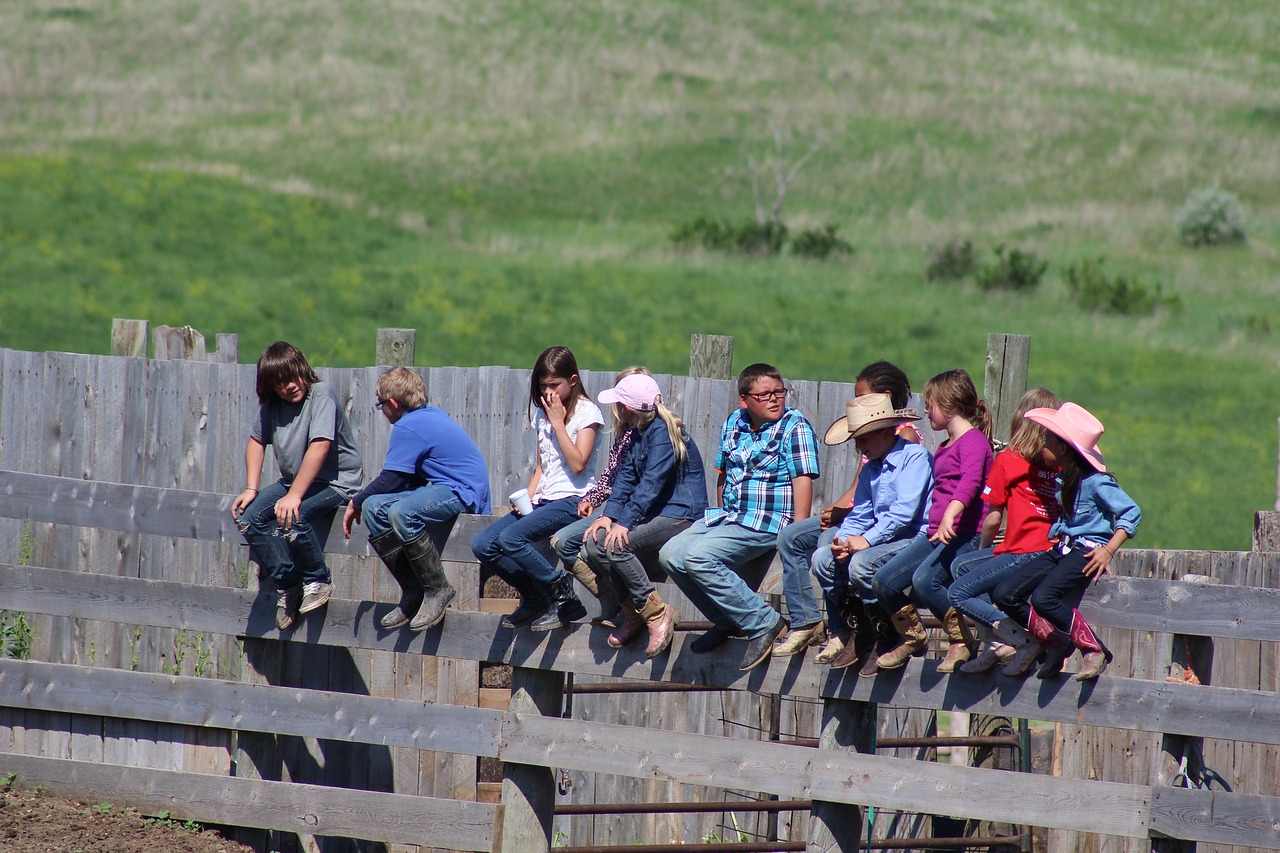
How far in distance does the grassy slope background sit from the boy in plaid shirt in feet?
23.4

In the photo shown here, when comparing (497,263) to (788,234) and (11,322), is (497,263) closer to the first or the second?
(788,234)

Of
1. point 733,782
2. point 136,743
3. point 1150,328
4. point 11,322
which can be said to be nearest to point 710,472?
point 733,782

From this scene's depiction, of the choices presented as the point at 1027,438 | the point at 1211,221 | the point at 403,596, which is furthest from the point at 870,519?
the point at 1211,221

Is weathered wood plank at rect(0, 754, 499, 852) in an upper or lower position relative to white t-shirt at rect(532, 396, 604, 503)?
lower

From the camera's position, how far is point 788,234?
36938mm

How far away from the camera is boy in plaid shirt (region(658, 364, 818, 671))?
5.75m

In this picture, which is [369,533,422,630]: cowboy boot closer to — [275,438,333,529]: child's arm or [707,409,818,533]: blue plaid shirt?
[275,438,333,529]: child's arm

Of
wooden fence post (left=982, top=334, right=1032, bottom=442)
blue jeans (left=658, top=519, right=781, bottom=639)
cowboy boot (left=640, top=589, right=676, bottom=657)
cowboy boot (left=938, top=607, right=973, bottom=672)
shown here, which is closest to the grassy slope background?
wooden fence post (left=982, top=334, right=1032, bottom=442)

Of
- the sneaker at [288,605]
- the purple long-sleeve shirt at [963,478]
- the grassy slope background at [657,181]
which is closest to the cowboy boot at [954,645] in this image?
the purple long-sleeve shirt at [963,478]

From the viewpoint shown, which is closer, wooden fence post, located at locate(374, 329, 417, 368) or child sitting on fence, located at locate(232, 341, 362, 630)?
child sitting on fence, located at locate(232, 341, 362, 630)

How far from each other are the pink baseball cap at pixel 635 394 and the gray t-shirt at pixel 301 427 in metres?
1.36

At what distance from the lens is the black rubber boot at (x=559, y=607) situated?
6.13 m

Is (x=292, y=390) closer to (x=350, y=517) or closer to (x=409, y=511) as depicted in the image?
(x=350, y=517)

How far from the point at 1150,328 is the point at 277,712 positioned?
26209 mm
